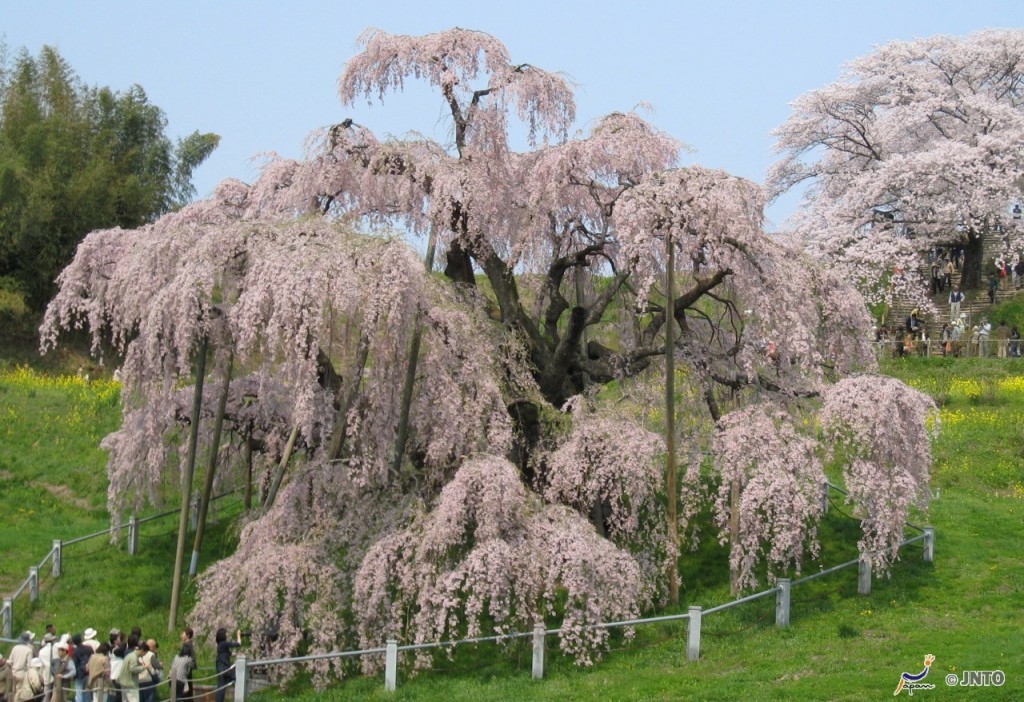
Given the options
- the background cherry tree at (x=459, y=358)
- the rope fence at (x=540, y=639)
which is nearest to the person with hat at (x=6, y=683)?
the rope fence at (x=540, y=639)

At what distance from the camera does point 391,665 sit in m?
18.2

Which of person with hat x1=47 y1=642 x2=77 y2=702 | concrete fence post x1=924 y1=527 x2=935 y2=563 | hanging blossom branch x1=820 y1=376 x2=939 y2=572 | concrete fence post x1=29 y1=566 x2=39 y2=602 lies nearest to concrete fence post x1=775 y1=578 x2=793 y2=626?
hanging blossom branch x1=820 y1=376 x2=939 y2=572

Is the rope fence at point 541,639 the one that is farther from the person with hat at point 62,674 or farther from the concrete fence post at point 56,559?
the concrete fence post at point 56,559

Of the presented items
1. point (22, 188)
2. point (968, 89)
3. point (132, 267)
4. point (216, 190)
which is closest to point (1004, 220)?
point (968, 89)

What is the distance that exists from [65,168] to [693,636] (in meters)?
32.7

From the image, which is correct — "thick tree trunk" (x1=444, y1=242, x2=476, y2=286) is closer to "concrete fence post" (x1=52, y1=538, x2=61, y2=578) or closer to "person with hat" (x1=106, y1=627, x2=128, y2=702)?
"person with hat" (x1=106, y1=627, x2=128, y2=702)

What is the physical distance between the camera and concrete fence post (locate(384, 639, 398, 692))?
59.4 feet

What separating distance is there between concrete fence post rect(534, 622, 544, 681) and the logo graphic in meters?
4.78

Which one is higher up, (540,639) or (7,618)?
(540,639)

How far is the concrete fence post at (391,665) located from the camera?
1811 cm

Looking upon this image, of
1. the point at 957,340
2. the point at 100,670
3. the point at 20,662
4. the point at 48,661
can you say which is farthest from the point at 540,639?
the point at 957,340

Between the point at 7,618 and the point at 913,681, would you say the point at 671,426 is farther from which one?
the point at 7,618

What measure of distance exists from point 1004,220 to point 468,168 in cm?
2273

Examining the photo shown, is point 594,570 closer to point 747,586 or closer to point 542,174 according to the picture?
point 747,586
